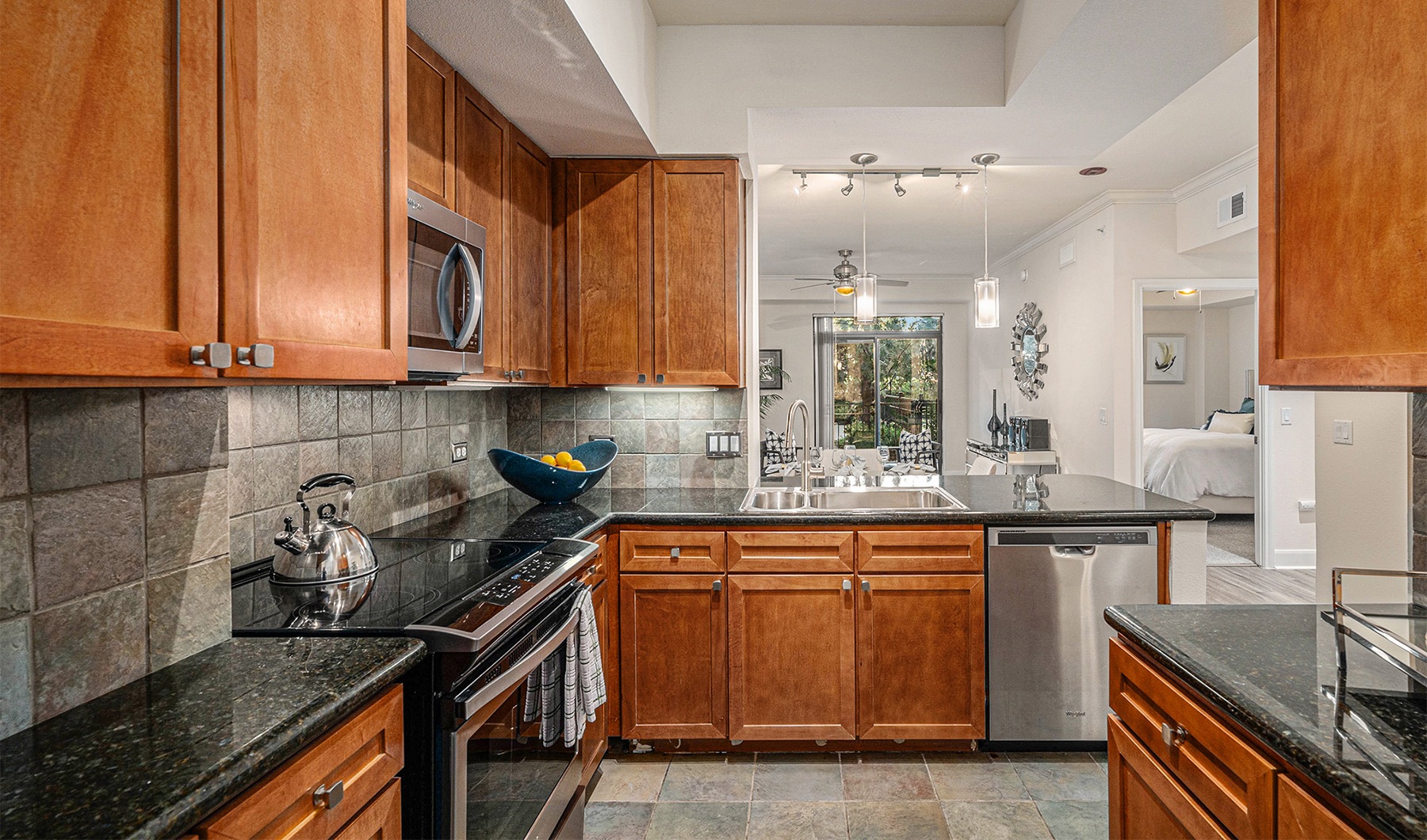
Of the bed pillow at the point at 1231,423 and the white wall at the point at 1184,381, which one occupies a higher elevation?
the white wall at the point at 1184,381

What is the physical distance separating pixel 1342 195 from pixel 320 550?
1973mm

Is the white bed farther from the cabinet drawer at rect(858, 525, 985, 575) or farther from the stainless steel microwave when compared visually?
the stainless steel microwave

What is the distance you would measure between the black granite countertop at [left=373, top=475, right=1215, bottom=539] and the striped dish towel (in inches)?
14.0

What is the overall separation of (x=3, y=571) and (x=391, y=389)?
1363mm

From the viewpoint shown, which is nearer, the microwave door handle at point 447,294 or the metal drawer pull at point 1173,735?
the metal drawer pull at point 1173,735

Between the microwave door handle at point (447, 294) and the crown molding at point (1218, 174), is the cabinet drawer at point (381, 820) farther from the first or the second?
the crown molding at point (1218, 174)

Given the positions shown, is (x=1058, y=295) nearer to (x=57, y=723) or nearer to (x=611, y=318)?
(x=611, y=318)

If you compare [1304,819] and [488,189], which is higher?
[488,189]

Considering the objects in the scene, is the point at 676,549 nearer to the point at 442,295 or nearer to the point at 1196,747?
the point at 442,295

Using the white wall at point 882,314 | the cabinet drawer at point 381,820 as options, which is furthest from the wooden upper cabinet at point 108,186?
the white wall at point 882,314

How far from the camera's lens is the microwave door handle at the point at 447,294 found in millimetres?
1824

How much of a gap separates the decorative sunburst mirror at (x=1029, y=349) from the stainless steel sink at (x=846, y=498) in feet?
12.5

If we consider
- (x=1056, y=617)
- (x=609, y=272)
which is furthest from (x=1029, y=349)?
(x=609, y=272)

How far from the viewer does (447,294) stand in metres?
1.86
